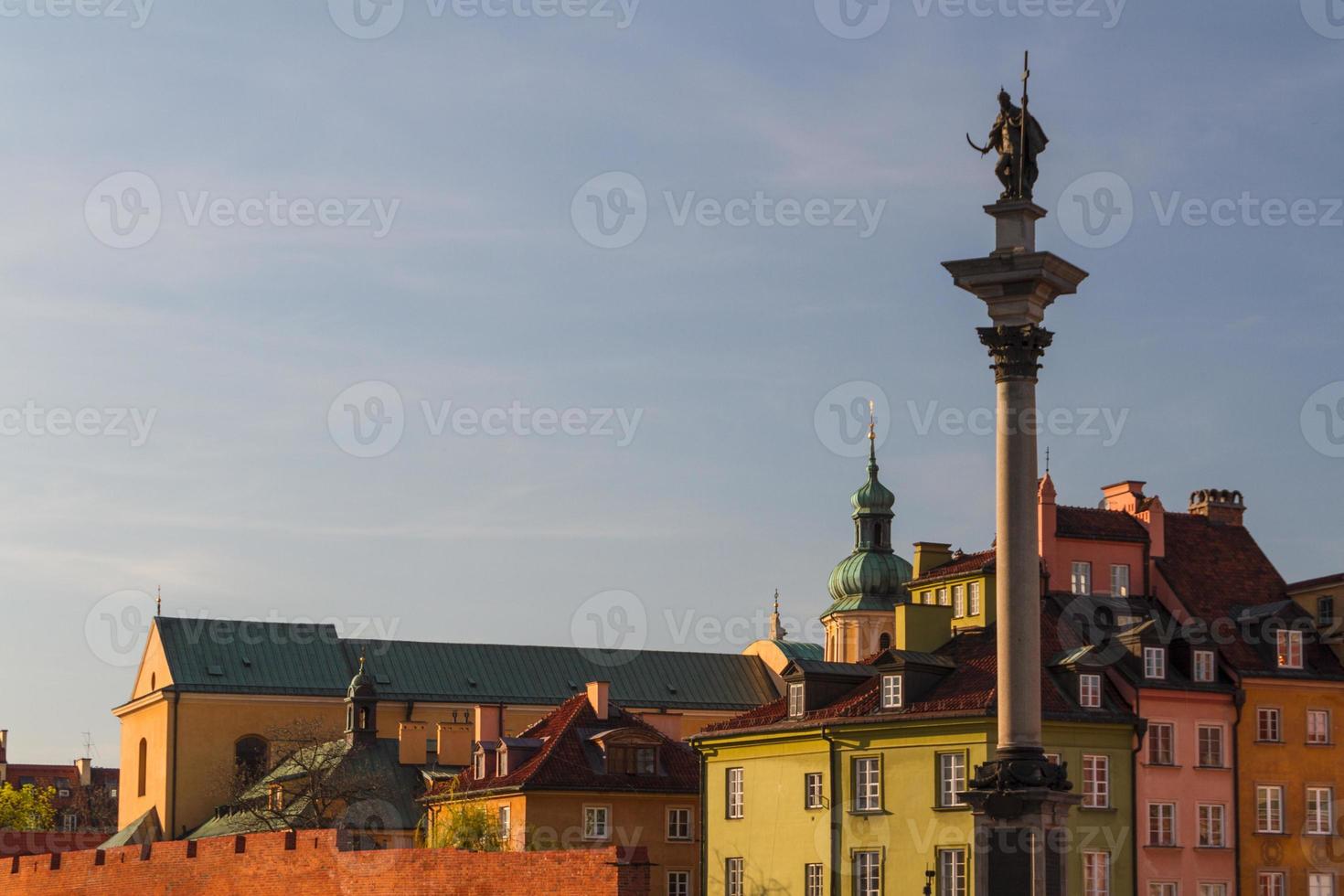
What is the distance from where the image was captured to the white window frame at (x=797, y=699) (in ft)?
235

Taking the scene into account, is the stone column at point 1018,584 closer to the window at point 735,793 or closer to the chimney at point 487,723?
the window at point 735,793

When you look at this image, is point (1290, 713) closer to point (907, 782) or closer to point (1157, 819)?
point (1157, 819)

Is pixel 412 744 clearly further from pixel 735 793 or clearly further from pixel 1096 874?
pixel 1096 874

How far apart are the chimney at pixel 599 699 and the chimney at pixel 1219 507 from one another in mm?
21433

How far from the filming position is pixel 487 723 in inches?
3885

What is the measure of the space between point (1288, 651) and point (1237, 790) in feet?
15.5

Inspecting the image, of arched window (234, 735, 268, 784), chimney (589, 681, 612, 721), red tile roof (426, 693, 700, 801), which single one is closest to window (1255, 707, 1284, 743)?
red tile roof (426, 693, 700, 801)

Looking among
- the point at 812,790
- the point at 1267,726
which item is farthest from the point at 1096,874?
the point at 812,790

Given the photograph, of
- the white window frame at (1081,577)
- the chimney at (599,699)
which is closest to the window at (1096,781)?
the white window frame at (1081,577)

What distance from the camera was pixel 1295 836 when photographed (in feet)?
229

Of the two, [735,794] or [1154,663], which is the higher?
[1154,663]

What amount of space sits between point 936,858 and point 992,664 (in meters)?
6.03

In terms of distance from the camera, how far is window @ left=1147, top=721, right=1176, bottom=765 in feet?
224

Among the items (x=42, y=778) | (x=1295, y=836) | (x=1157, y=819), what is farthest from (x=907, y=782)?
(x=42, y=778)
